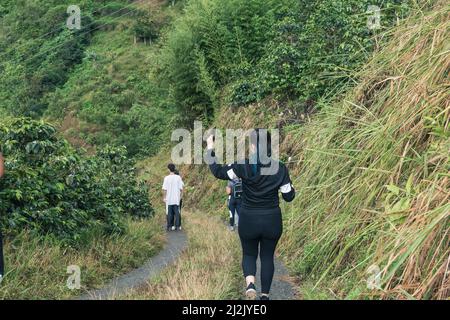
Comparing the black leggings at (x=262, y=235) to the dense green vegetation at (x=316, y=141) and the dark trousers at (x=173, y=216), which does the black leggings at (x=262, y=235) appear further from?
the dark trousers at (x=173, y=216)

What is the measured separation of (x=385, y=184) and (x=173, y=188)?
6.95m

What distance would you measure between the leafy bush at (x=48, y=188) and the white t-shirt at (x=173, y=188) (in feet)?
9.24

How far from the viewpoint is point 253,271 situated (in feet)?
18.5

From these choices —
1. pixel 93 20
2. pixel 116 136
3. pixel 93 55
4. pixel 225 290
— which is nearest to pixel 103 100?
pixel 116 136

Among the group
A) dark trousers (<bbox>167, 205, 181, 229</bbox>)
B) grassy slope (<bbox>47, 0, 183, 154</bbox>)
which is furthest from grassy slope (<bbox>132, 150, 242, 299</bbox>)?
grassy slope (<bbox>47, 0, 183, 154</bbox>)

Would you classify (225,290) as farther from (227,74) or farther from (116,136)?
(116,136)

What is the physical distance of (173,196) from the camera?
12242 millimetres

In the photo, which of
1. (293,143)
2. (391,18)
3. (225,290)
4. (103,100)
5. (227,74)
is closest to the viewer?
(225,290)

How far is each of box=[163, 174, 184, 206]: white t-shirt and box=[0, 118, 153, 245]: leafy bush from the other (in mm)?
2817

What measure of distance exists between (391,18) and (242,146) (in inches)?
217

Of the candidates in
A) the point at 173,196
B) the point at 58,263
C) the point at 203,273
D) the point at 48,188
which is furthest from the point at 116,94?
the point at 203,273

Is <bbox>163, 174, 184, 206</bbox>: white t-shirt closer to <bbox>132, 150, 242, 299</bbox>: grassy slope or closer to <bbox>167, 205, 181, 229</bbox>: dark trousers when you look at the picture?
<bbox>167, 205, 181, 229</bbox>: dark trousers

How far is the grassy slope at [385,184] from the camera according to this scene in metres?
4.33

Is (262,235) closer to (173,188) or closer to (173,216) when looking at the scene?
(173,188)
